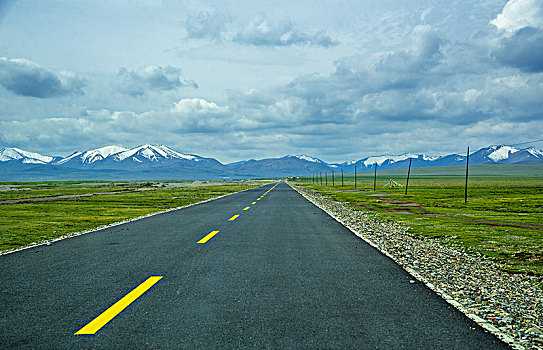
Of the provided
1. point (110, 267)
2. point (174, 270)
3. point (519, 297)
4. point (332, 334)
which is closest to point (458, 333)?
point (332, 334)

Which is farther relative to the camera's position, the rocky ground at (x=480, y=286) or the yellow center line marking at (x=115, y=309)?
the rocky ground at (x=480, y=286)

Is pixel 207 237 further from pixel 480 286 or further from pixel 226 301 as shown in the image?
pixel 480 286

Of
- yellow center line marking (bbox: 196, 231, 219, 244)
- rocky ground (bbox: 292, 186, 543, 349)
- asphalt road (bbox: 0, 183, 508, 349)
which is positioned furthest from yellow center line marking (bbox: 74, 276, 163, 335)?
rocky ground (bbox: 292, 186, 543, 349)

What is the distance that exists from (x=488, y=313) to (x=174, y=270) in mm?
5574

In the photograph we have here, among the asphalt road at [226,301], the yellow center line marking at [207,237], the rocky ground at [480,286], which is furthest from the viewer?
the yellow center line marking at [207,237]

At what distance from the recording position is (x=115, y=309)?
543 centimetres

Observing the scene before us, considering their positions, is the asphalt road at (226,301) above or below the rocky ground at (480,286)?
above

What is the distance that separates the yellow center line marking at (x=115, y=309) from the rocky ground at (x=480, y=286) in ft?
16.0

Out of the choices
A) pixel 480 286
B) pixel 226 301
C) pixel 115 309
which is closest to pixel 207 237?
pixel 226 301

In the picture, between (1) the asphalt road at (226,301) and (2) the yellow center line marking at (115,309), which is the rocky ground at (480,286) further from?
(2) the yellow center line marking at (115,309)

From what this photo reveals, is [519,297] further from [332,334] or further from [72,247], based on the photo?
[72,247]

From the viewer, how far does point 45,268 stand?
808cm

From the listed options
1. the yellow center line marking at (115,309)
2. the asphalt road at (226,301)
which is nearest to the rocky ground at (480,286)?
the asphalt road at (226,301)

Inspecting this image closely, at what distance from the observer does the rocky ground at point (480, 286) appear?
4984mm
